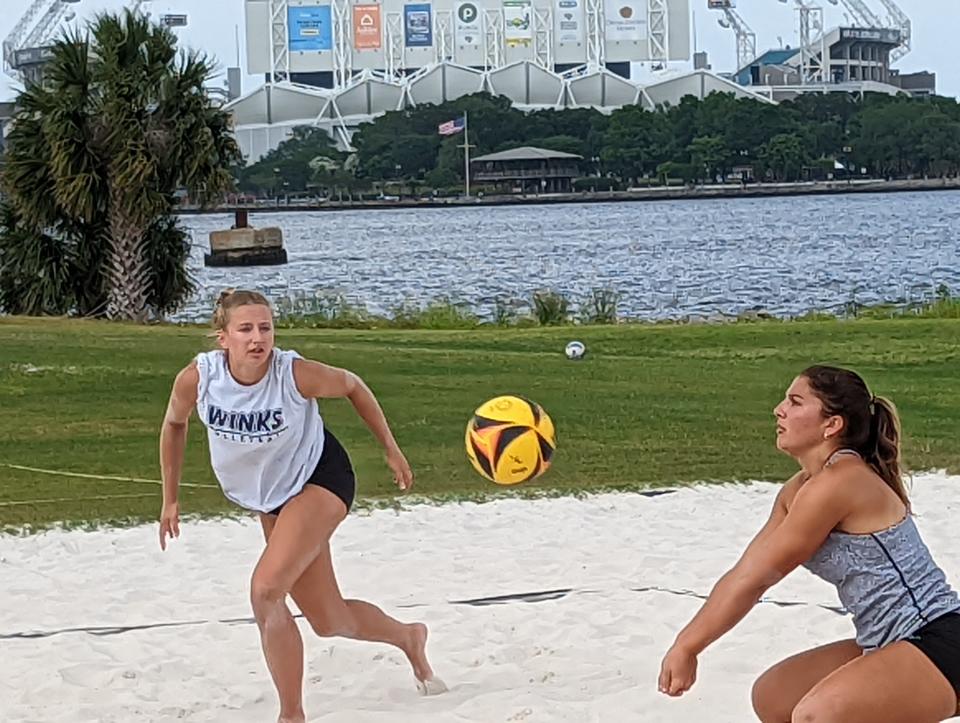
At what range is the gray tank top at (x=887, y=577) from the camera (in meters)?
3.93

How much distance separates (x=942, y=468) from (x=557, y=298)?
45.4ft

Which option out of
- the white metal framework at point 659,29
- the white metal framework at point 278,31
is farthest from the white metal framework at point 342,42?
the white metal framework at point 659,29

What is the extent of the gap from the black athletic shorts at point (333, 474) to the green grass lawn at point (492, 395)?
14.2ft

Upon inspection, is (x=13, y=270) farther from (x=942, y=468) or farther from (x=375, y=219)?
(x=375, y=219)

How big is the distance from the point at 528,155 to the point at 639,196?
958 centimetres

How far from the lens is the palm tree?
22.3 m

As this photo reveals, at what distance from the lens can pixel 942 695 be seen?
3.87m

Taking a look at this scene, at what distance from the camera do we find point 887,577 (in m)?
3.94

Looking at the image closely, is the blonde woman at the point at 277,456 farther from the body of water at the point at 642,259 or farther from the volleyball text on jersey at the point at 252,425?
the body of water at the point at 642,259

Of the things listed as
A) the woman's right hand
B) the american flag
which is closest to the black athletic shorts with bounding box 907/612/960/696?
the woman's right hand

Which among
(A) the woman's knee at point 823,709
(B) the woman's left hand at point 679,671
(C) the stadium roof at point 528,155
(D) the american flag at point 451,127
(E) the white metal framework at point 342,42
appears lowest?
(A) the woman's knee at point 823,709

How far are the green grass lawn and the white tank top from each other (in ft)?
14.4

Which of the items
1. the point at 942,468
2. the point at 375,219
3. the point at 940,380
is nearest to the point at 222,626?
the point at 942,468

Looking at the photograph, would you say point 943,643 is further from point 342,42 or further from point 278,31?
point 278,31
